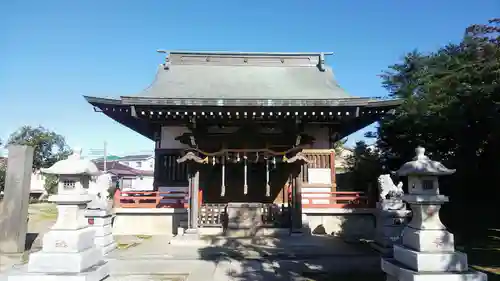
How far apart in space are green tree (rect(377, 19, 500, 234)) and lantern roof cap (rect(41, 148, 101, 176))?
33.5 ft

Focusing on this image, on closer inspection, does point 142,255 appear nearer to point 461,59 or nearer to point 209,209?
point 209,209

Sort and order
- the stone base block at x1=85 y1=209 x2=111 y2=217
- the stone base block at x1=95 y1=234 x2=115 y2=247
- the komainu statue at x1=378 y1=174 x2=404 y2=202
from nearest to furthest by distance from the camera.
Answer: the stone base block at x1=95 y1=234 x2=115 y2=247, the stone base block at x1=85 y1=209 x2=111 y2=217, the komainu statue at x1=378 y1=174 x2=404 y2=202

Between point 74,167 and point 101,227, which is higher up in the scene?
point 74,167

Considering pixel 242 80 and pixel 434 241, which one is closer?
pixel 434 241

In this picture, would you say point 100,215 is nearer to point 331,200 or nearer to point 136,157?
point 331,200

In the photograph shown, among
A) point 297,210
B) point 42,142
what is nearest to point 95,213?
point 297,210

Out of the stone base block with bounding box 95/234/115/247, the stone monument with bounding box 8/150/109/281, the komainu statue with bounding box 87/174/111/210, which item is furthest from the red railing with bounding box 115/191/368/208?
the stone monument with bounding box 8/150/109/281

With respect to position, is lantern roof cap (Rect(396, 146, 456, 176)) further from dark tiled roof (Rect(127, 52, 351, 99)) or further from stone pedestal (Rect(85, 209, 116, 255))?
stone pedestal (Rect(85, 209, 116, 255))

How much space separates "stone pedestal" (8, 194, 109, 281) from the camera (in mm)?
4738

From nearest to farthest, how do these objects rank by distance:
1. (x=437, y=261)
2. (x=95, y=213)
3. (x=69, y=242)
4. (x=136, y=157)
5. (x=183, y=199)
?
(x=437, y=261) < (x=69, y=242) < (x=95, y=213) < (x=183, y=199) < (x=136, y=157)

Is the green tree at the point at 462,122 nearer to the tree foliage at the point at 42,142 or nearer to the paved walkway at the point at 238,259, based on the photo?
the paved walkway at the point at 238,259

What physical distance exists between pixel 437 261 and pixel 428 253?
163mm

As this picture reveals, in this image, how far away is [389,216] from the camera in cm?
877

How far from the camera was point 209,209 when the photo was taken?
1052 cm
